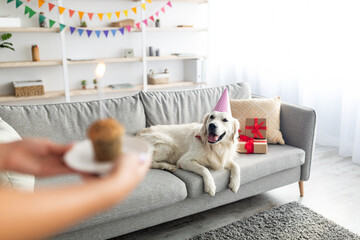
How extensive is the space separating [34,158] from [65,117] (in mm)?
1844

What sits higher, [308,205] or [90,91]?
[90,91]

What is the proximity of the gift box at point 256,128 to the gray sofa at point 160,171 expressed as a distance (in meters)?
0.15

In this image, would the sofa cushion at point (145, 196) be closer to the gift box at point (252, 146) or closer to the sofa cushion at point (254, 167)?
the sofa cushion at point (254, 167)

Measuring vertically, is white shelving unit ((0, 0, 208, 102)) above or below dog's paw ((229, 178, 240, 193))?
above

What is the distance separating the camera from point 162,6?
4.69m

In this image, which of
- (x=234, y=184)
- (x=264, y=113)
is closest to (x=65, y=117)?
(x=234, y=184)

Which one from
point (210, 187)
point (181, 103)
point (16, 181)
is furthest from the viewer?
point (181, 103)

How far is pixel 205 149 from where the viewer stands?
2.35 meters

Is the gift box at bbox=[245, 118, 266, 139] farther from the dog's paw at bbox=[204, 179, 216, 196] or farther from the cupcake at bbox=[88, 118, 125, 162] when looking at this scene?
the cupcake at bbox=[88, 118, 125, 162]

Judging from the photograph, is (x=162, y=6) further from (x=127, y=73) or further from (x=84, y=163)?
(x=84, y=163)

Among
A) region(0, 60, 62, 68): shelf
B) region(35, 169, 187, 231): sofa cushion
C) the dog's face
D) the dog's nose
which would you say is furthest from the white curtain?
region(35, 169, 187, 231): sofa cushion

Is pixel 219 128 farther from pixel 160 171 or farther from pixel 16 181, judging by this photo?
pixel 16 181

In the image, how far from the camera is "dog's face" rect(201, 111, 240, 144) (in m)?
2.25

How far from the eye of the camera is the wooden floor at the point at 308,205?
230 centimetres
